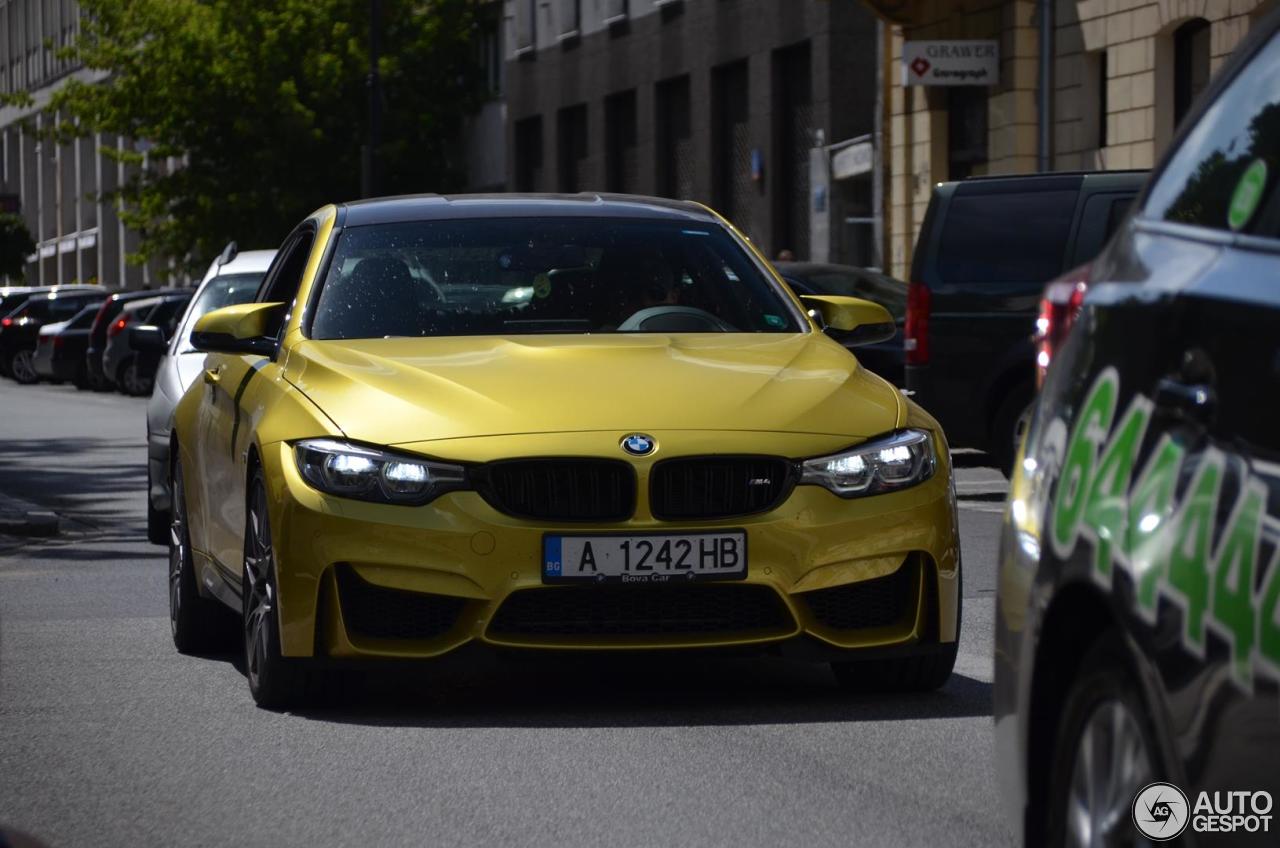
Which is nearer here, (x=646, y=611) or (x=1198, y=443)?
(x=1198, y=443)

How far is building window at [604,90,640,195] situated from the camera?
4753 cm

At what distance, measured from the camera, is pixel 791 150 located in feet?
132

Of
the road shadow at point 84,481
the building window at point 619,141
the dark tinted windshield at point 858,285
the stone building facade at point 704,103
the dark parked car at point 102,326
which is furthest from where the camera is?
the building window at point 619,141

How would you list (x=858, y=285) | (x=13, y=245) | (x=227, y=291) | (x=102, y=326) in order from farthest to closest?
(x=13, y=245), (x=102, y=326), (x=858, y=285), (x=227, y=291)

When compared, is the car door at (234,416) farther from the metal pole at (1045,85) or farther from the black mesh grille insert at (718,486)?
the metal pole at (1045,85)

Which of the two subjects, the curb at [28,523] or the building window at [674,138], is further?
the building window at [674,138]

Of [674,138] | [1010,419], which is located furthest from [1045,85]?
[674,138]

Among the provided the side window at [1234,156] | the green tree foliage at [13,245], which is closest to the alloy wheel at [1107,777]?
the side window at [1234,156]

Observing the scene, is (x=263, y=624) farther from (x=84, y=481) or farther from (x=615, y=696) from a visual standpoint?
(x=84, y=481)

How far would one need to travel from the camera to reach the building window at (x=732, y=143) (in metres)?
42.1

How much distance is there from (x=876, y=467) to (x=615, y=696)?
1.12 metres

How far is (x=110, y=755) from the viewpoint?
6.96 metres

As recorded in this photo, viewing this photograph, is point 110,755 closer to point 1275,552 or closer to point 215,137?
point 1275,552

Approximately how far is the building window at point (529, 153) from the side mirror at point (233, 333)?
143ft
